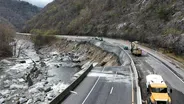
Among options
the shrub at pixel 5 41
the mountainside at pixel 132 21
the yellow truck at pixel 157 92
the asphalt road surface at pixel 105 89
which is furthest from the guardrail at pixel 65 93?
the shrub at pixel 5 41

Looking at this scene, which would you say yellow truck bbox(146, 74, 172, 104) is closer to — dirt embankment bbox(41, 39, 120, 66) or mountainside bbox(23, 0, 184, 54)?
dirt embankment bbox(41, 39, 120, 66)

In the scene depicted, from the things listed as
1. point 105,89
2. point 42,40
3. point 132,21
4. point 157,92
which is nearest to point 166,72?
point 105,89

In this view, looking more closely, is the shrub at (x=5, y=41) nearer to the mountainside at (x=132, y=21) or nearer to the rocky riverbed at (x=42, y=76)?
the rocky riverbed at (x=42, y=76)

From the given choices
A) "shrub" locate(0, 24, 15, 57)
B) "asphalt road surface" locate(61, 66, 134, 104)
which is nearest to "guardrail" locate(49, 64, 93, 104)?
"asphalt road surface" locate(61, 66, 134, 104)

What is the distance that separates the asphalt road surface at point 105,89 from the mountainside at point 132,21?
21086mm

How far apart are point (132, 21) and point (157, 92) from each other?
63.3 m

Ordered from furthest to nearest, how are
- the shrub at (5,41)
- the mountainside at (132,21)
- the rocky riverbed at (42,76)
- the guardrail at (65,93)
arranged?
the shrub at (5,41) → the mountainside at (132,21) → the rocky riverbed at (42,76) → the guardrail at (65,93)

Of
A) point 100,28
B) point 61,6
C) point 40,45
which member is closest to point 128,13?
point 100,28

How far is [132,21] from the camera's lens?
84.8 metres

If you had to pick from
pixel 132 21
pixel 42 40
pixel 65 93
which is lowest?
pixel 65 93

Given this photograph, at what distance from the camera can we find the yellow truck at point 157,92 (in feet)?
72.8

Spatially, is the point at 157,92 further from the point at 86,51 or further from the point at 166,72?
the point at 86,51

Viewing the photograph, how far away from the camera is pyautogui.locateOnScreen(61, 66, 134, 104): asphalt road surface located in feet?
85.4

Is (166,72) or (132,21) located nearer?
(166,72)
